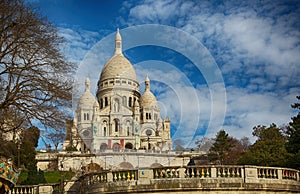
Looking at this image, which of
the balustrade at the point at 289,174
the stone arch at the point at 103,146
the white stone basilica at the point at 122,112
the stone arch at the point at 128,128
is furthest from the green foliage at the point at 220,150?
the balustrade at the point at 289,174

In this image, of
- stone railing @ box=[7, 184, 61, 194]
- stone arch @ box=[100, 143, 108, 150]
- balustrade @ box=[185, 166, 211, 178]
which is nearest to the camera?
balustrade @ box=[185, 166, 211, 178]

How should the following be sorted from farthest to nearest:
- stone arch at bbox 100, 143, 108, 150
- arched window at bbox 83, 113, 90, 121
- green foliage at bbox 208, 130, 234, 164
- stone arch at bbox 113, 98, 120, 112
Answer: stone arch at bbox 113, 98, 120, 112 → arched window at bbox 83, 113, 90, 121 → stone arch at bbox 100, 143, 108, 150 → green foliage at bbox 208, 130, 234, 164

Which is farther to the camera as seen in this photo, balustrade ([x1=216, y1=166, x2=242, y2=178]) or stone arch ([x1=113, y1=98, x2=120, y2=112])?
stone arch ([x1=113, y1=98, x2=120, y2=112])

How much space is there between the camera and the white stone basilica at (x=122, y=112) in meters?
107

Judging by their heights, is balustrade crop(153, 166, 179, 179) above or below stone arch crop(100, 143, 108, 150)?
below

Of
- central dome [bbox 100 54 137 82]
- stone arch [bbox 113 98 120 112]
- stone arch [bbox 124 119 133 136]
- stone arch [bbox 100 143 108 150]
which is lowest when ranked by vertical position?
stone arch [bbox 100 143 108 150]

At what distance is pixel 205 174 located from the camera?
63.1 ft

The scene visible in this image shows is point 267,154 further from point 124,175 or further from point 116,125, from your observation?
point 116,125

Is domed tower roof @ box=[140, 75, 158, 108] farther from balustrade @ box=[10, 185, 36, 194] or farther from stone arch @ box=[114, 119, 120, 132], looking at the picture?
balustrade @ box=[10, 185, 36, 194]

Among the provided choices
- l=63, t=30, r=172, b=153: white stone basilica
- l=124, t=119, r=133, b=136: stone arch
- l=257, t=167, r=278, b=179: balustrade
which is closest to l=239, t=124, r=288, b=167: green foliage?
l=257, t=167, r=278, b=179: balustrade

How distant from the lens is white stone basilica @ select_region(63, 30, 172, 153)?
352 feet

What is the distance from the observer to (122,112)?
119m

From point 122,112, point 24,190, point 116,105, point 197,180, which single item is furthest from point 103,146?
point 197,180

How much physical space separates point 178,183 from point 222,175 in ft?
6.15
